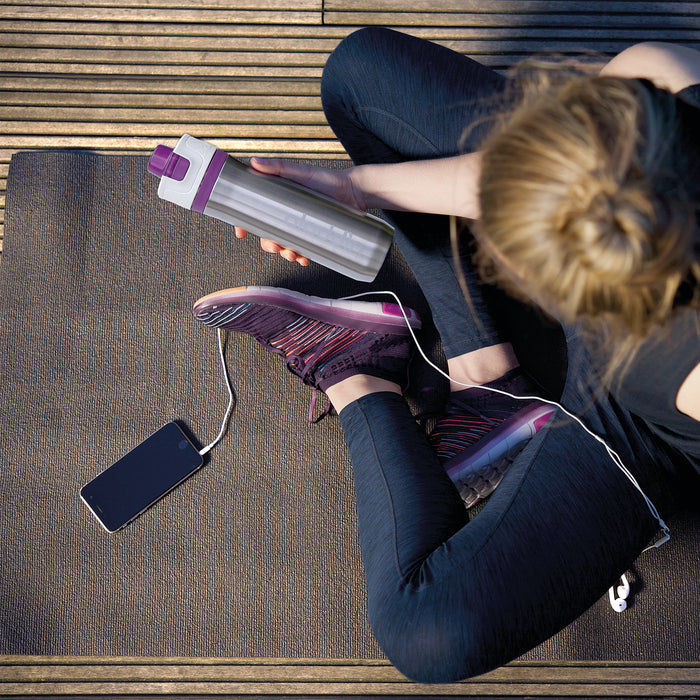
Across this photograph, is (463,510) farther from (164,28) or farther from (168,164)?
(164,28)

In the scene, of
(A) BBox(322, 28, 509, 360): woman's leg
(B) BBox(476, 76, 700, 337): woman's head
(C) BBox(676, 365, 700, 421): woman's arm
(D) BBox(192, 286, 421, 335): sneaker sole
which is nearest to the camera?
(B) BBox(476, 76, 700, 337): woman's head

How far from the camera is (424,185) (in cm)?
79

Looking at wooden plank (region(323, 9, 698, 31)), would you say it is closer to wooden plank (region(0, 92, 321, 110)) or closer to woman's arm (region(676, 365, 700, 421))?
wooden plank (region(0, 92, 321, 110))

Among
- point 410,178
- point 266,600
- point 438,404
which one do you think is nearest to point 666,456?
point 438,404

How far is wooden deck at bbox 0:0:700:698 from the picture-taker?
3.67ft

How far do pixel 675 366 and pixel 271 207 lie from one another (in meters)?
0.54

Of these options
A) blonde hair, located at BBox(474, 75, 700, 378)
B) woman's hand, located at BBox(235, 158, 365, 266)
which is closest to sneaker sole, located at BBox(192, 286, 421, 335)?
woman's hand, located at BBox(235, 158, 365, 266)

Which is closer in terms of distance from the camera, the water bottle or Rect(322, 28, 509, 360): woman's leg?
the water bottle

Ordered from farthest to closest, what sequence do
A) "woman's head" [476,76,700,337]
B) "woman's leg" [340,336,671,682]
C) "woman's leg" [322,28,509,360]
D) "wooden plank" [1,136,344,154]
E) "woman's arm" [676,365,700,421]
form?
"wooden plank" [1,136,344,154] < "woman's leg" [322,28,509,360] < "woman's leg" [340,336,671,682] < "woman's arm" [676,365,700,421] < "woman's head" [476,76,700,337]

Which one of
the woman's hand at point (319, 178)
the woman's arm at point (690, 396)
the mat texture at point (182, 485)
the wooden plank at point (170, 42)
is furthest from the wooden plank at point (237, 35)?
the woman's arm at point (690, 396)

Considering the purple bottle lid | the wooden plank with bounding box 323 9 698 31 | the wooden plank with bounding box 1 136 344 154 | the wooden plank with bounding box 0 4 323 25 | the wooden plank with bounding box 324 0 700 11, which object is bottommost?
the wooden plank with bounding box 1 136 344 154

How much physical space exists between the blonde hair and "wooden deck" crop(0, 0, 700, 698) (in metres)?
0.67

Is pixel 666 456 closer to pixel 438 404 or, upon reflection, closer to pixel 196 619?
pixel 438 404

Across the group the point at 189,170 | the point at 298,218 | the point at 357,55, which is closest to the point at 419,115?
the point at 357,55
